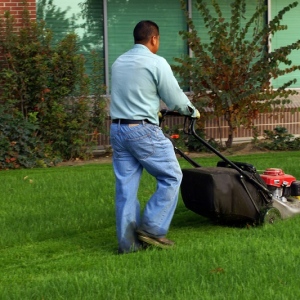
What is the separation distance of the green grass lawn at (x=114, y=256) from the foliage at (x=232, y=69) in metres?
4.02

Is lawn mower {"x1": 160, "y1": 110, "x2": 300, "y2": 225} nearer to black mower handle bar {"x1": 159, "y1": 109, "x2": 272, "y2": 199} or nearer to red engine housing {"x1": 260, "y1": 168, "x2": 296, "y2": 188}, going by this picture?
black mower handle bar {"x1": 159, "y1": 109, "x2": 272, "y2": 199}

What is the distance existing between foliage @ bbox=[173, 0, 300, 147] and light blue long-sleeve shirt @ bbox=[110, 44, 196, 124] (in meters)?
6.40

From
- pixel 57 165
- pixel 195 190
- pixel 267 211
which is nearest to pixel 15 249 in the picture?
pixel 195 190

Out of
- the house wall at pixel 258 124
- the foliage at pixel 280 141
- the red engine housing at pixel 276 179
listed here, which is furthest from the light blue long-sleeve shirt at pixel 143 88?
the foliage at pixel 280 141

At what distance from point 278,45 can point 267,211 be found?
858 cm

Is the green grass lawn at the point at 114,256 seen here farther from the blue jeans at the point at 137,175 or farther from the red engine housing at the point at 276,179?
the red engine housing at the point at 276,179

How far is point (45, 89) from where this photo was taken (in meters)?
12.1

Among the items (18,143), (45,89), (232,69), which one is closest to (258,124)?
(232,69)

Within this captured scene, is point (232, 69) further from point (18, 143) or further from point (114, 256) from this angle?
point (114, 256)

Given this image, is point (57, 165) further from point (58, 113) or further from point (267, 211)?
point (267, 211)

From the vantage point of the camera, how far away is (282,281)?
536 centimetres

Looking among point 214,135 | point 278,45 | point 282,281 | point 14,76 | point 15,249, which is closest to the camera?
point 282,281

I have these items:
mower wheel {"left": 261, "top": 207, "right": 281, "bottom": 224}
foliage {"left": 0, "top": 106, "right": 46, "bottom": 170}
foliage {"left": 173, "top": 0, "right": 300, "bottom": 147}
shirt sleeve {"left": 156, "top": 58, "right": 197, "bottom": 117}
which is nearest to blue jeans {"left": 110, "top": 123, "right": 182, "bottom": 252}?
shirt sleeve {"left": 156, "top": 58, "right": 197, "bottom": 117}

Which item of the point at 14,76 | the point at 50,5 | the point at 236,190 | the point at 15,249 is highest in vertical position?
the point at 50,5
